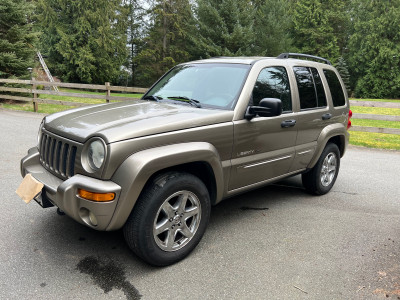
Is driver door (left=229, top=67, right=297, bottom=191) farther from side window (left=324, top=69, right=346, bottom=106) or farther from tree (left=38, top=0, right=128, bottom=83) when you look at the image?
→ tree (left=38, top=0, right=128, bottom=83)

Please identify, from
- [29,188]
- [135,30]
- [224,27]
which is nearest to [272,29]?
[224,27]

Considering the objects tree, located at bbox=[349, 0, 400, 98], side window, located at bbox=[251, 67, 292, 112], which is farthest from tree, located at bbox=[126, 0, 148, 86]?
side window, located at bbox=[251, 67, 292, 112]

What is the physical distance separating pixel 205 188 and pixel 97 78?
3228 centimetres

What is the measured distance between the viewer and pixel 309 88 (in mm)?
4215

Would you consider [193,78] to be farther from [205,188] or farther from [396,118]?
[396,118]

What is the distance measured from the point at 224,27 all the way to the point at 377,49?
66.0 ft

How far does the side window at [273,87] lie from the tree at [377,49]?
3967 cm

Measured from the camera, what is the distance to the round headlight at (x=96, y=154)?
252cm

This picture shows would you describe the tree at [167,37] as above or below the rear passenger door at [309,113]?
above

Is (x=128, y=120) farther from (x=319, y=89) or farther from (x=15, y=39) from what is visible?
(x=15, y=39)

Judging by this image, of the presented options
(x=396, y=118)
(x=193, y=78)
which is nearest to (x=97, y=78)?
(x=396, y=118)

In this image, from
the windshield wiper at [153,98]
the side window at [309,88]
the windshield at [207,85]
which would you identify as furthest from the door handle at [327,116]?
the windshield wiper at [153,98]

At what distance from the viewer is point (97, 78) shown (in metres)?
32.8

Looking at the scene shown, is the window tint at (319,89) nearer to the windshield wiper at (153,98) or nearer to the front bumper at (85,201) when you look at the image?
the windshield wiper at (153,98)
